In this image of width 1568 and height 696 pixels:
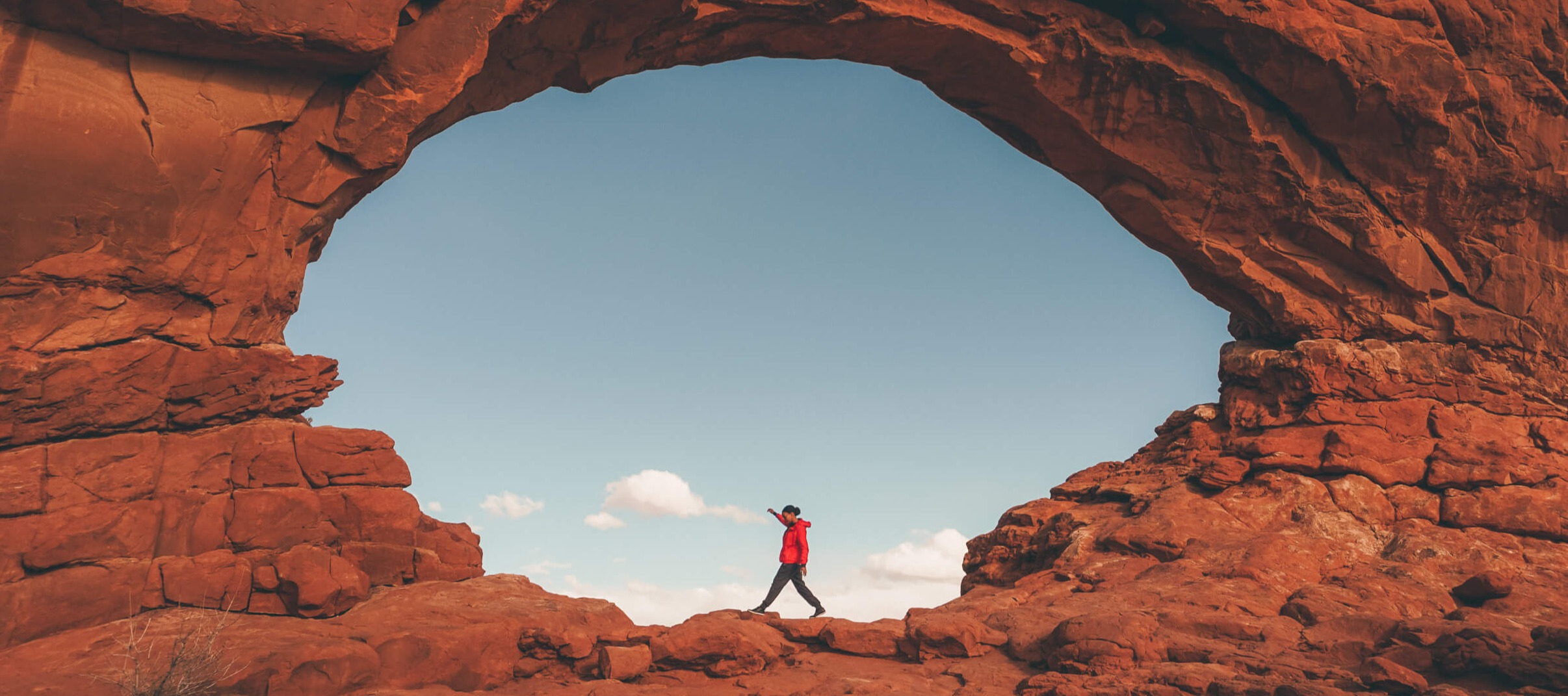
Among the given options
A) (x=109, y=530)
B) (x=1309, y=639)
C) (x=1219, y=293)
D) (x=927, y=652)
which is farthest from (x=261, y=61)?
(x=1219, y=293)

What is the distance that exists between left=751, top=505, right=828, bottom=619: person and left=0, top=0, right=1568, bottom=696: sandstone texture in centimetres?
204

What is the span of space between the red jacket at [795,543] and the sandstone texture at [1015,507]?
80.8 inches

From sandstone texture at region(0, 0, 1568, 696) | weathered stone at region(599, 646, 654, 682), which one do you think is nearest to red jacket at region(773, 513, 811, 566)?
sandstone texture at region(0, 0, 1568, 696)

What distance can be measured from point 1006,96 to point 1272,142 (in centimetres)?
428

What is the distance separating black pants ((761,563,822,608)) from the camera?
15.3 m

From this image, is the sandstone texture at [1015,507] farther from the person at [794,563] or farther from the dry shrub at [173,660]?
the person at [794,563]

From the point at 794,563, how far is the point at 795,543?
0.99 ft

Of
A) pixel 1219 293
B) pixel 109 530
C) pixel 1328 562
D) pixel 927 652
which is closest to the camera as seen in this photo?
pixel 109 530

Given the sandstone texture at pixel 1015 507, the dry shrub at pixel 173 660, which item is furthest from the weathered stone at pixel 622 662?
the dry shrub at pixel 173 660

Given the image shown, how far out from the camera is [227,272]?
38.8 feet

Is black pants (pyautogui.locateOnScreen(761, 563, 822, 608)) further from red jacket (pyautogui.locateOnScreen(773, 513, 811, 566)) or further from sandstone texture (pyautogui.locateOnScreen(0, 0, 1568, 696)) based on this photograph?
sandstone texture (pyautogui.locateOnScreen(0, 0, 1568, 696))

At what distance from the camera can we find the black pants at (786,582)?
50.3ft

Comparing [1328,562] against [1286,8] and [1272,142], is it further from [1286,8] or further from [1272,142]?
[1286,8]

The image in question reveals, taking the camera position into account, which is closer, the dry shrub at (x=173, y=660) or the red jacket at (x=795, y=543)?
the dry shrub at (x=173, y=660)
